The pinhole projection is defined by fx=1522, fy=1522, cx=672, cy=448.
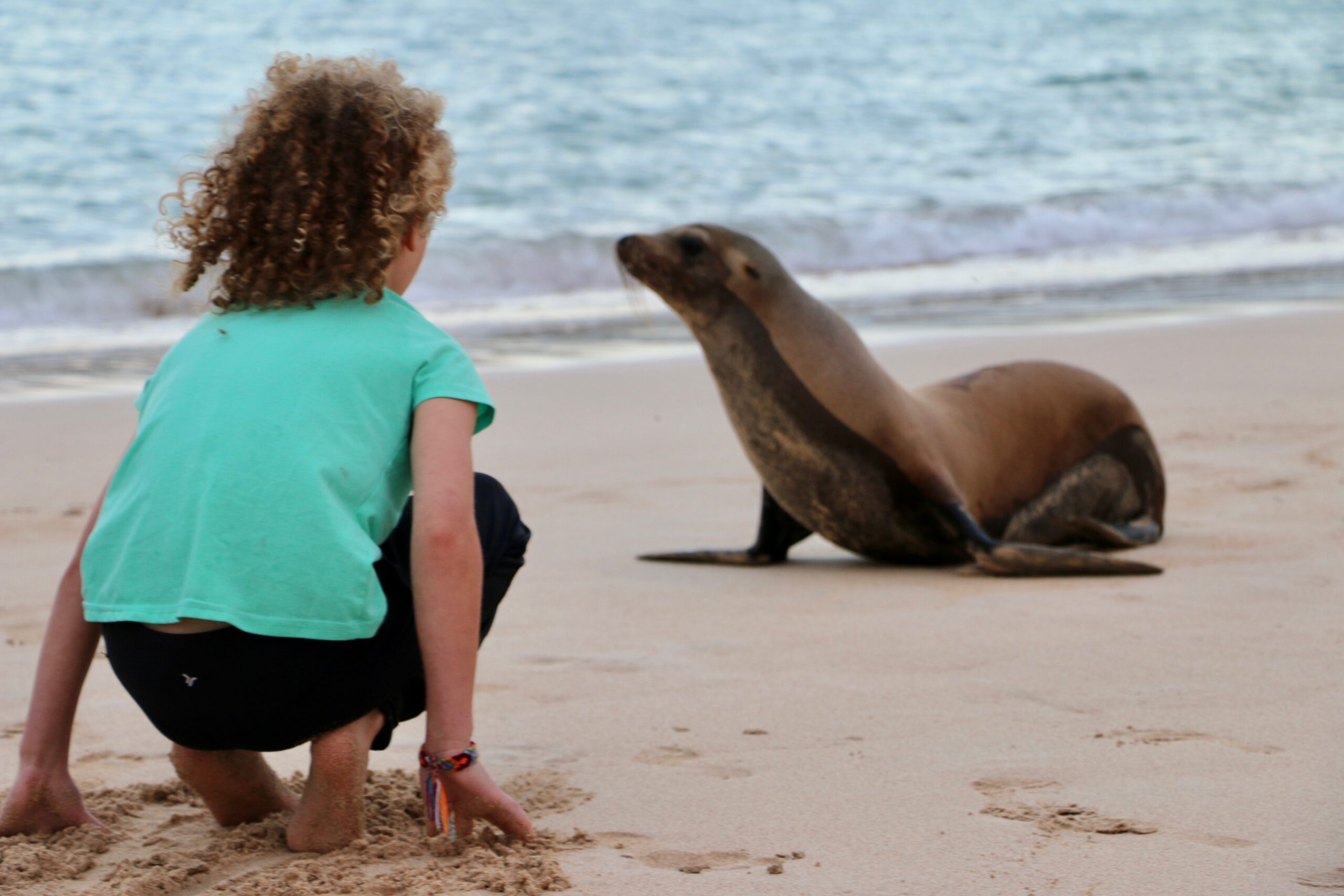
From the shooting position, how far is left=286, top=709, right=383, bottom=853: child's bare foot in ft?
6.75

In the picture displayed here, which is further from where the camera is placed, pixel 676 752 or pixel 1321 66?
pixel 1321 66

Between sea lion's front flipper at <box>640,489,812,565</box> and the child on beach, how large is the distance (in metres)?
2.25

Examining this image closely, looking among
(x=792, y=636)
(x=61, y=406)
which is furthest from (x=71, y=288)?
(x=792, y=636)

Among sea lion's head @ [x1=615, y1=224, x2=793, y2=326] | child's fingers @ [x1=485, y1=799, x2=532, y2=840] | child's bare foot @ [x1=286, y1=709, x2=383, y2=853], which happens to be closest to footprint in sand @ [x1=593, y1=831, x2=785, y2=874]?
child's fingers @ [x1=485, y1=799, x2=532, y2=840]

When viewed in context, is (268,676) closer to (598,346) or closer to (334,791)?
(334,791)

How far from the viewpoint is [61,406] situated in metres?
6.94

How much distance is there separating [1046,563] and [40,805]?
2.68m

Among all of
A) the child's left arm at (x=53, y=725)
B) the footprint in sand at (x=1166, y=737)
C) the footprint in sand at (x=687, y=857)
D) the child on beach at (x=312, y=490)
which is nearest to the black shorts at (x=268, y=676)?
the child on beach at (x=312, y=490)

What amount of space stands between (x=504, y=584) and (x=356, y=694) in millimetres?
285

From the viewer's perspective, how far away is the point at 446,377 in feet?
6.68

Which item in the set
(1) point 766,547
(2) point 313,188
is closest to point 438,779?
(2) point 313,188

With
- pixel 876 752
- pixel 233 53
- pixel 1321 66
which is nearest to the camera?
pixel 876 752

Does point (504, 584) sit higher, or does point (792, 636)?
point (504, 584)

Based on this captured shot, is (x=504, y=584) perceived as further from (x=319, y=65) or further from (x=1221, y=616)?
→ (x=1221, y=616)
